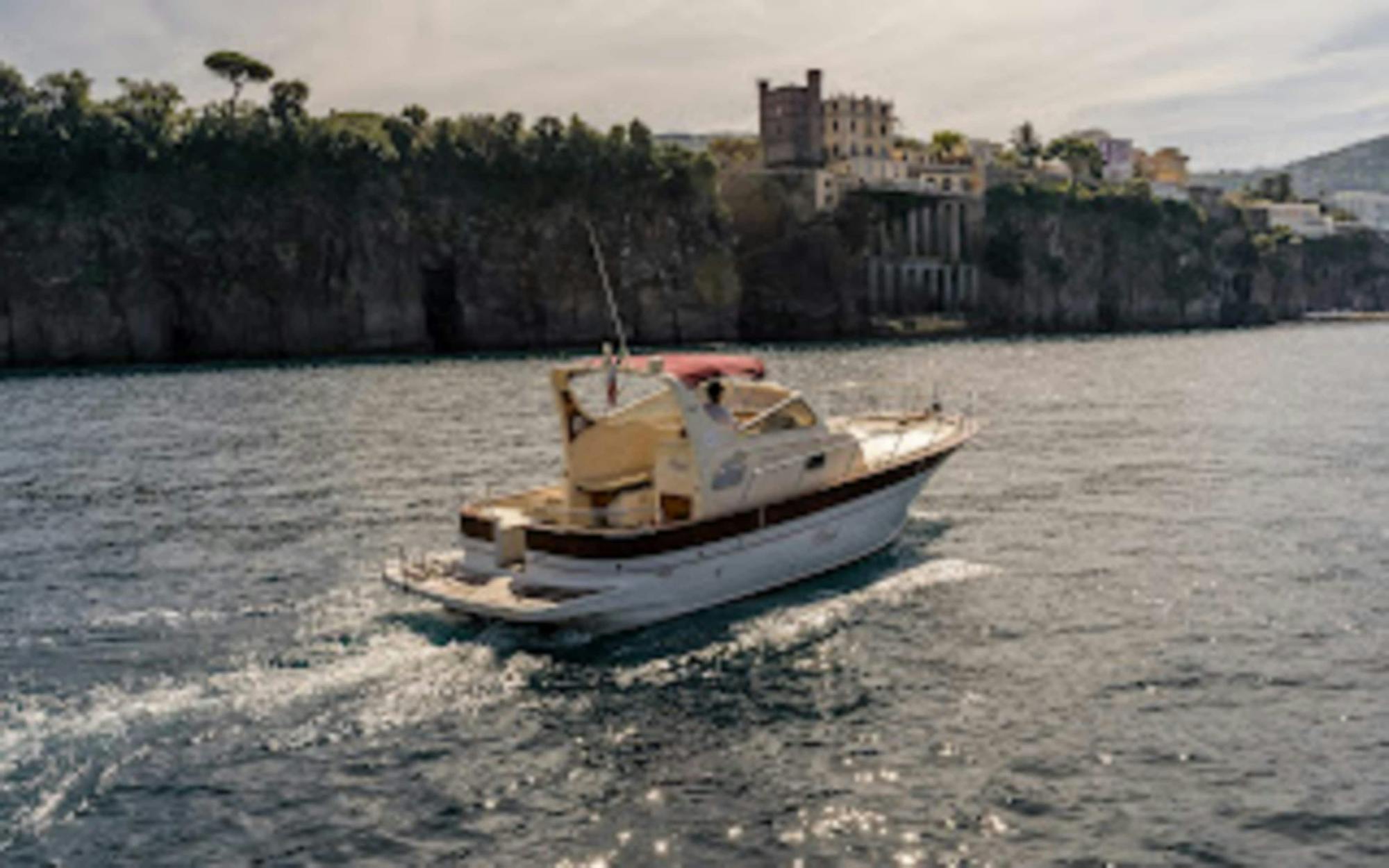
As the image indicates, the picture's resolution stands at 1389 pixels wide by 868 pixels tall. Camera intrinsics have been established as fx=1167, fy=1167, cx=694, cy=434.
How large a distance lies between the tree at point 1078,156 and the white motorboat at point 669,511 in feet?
534

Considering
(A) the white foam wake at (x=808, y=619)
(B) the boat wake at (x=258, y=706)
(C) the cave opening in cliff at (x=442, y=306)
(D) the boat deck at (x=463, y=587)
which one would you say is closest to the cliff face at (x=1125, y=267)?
(C) the cave opening in cliff at (x=442, y=306)

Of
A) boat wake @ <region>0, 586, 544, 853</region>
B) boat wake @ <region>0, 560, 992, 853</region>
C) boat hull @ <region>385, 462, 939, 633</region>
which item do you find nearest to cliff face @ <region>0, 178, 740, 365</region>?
boat wake @ <region>0, 560, 992, 853</region>

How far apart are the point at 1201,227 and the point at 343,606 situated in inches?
6517

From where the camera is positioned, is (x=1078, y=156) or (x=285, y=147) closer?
(x=285, y=147)

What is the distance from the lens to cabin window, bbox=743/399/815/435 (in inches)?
861

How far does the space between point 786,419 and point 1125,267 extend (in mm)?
143558

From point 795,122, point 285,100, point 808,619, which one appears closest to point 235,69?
point 285,100

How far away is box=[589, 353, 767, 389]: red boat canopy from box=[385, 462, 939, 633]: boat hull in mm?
3082

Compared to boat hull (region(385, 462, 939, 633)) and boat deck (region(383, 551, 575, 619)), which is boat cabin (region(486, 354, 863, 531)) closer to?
boat hull (region(385, 462, 939, 633))

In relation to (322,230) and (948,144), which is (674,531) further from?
(948,144)

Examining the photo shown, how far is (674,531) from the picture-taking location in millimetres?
19734

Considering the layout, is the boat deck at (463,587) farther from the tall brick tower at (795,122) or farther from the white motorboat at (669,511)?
the tall brick tower at (795,122)

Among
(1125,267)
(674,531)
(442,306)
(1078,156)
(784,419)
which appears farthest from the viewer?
(1078,156)

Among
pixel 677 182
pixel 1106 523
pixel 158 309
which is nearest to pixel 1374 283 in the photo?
pixel 677 182
